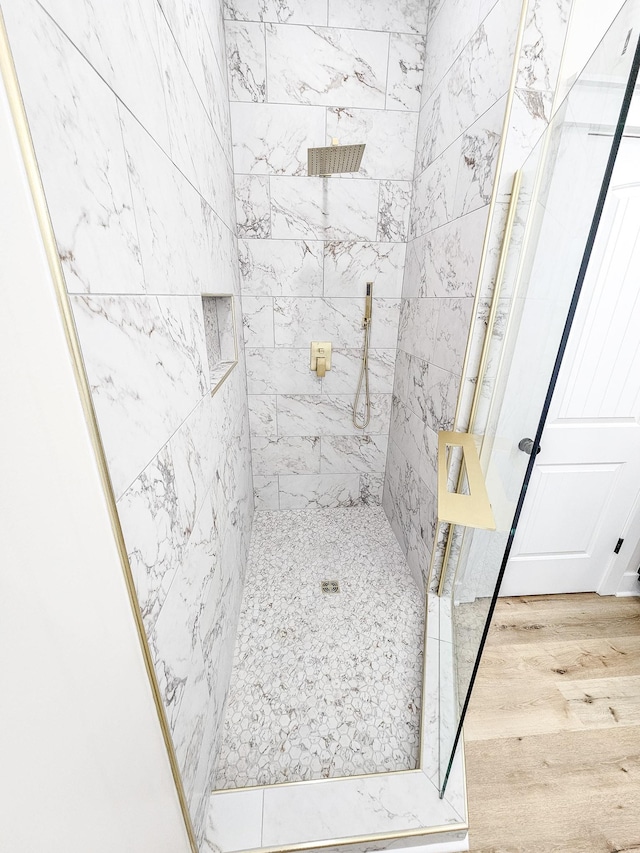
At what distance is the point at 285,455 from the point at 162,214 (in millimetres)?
1839

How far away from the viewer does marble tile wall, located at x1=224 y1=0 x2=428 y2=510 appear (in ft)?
5.65

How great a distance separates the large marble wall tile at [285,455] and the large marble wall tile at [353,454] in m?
0.07

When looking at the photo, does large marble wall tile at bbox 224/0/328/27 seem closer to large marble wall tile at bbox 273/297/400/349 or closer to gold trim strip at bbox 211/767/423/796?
large marble wall tile at bbox 273/297/400/349

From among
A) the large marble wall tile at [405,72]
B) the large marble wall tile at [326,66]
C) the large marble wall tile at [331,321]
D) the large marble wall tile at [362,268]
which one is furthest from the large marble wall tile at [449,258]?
the large marble wall tile at [326,66]

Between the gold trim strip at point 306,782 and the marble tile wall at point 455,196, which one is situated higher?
the marble tile wall at point 455,196

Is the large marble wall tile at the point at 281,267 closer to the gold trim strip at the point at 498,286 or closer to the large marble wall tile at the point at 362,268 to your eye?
the large marble wall tile at the point at 362,268

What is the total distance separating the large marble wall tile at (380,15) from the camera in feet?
5.54

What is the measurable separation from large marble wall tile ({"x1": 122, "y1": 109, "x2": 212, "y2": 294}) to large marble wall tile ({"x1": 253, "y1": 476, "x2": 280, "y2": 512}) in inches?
66.0

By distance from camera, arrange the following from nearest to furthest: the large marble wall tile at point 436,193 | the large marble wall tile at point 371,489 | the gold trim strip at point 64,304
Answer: the gold trim strip at point 64,304
the large marble wall tile at point 436,193
the large marble wall tile at point 371,489

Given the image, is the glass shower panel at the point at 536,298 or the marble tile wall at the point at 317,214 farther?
the marble tile wall at the point at 317,214

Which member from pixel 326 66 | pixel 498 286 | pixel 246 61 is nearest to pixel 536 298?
pixel 498 286

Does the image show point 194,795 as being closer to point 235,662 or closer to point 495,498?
point 235,662

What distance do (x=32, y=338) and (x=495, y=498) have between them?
1.01 metres

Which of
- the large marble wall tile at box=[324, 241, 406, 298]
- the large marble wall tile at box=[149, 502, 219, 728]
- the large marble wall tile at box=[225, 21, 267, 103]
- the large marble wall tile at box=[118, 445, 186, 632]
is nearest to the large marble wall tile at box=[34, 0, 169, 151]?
the large marble wall tile at box=[118, 445, 186, 632]
